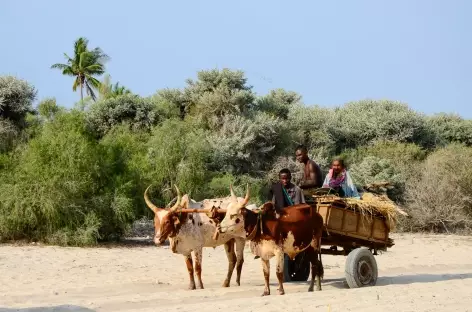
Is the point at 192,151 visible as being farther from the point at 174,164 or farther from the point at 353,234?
the point at 353,234

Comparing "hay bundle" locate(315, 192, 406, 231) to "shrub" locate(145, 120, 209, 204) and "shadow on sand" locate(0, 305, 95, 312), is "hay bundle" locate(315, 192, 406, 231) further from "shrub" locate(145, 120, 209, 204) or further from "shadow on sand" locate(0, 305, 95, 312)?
"shrub" locate(145, 120, 209, 204)

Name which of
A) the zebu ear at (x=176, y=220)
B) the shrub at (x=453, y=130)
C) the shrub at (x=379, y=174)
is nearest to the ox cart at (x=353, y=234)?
the zebu ear at (x=176, y=220)

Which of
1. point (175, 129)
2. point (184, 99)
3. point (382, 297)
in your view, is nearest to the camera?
point (382, 297)

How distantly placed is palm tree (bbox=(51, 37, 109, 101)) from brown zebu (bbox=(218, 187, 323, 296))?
43651 millimetres

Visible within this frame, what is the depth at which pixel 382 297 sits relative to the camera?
12297 millimetres

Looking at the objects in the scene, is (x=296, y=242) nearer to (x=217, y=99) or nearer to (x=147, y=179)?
(x=147, y=179)

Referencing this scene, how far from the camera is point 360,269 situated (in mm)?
14008

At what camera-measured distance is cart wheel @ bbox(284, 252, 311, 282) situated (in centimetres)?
1511

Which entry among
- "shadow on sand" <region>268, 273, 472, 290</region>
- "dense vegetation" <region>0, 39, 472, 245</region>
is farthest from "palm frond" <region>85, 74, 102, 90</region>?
"shadow on sand" <region>268, 273, 472, 290</region>

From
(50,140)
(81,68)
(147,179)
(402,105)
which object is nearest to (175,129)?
(147,179)

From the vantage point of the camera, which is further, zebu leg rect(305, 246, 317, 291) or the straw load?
the straw load

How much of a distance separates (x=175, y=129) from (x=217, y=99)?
324 inches

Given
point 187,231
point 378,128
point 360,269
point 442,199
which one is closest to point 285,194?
point 187,231

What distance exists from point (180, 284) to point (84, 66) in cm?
4271
